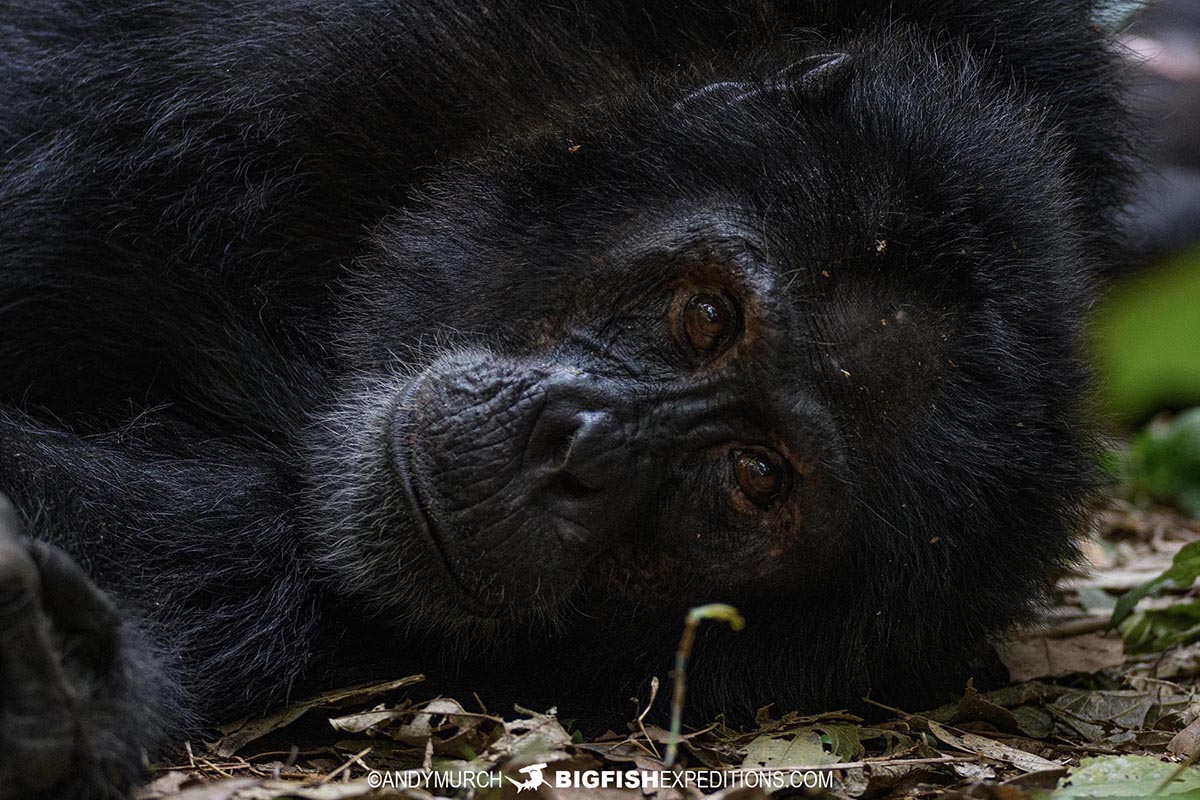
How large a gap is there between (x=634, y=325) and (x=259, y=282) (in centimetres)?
117

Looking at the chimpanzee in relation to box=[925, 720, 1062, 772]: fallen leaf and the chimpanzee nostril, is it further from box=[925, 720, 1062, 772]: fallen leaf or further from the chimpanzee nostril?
box=[925, 720, 1062, 772]: fallen leaf

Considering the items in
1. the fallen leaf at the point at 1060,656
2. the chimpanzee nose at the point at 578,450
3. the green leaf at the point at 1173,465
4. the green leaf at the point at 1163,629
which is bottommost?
the green leaf at the point at 1173,465

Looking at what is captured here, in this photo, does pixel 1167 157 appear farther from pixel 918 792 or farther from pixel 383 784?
pixel 383 784

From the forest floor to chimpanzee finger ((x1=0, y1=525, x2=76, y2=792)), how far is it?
0.36 m

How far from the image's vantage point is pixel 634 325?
3.46 meters

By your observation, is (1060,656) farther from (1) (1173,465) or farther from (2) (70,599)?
(2) (70,599)

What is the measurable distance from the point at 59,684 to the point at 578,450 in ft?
4.62

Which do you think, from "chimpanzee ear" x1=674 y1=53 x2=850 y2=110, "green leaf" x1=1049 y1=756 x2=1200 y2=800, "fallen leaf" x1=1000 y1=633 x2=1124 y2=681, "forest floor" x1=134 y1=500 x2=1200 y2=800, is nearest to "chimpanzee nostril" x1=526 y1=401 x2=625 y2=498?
"forest floor" x1=134 y1=500 x2=1200 y2=800

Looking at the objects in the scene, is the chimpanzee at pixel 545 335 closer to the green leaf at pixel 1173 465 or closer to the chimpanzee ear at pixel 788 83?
the chimpanzee ear at pixel 788 83

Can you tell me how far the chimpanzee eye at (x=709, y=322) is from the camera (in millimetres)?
3400

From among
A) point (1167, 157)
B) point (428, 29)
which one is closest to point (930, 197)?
point (428, 29)

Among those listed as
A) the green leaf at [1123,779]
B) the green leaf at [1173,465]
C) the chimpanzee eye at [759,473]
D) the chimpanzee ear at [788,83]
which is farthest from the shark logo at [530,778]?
the green leaf at [1173,465]

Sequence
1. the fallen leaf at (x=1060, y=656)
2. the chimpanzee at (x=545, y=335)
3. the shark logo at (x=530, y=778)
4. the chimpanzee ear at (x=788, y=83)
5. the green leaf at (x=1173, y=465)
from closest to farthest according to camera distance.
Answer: the shark logo at (x=530, y=778) → the chimpanzee at (x=545, y=335) → the chimpanzee ear at (x=788, y=83) → the fallen leaf at (x=1060, y=656) → the green leaf at (x=1173, y=465)

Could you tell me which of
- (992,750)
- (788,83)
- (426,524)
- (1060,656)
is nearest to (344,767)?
(426,524)
